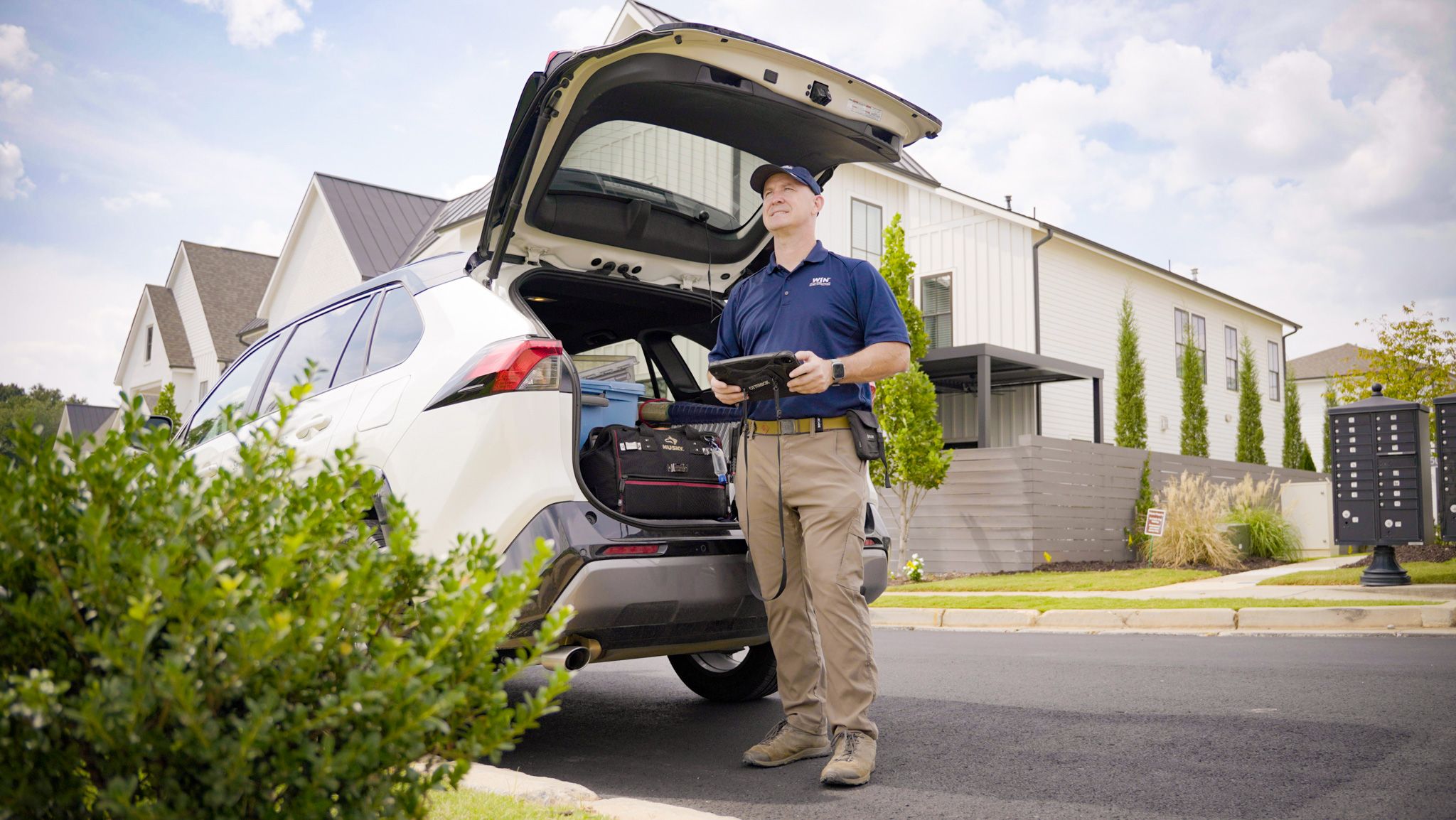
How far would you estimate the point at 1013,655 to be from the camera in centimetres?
710

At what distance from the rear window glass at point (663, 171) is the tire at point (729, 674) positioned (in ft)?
7.10

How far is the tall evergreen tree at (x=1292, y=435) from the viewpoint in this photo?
29.6 meters

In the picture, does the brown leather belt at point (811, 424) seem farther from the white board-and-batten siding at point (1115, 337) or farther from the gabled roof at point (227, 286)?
the gabled roof at point (227, 286)

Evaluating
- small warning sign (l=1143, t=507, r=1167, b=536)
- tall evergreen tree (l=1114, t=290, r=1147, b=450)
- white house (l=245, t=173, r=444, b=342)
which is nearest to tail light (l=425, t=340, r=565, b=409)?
small warning sign (l=1143, t=507, r=1167, b=536)

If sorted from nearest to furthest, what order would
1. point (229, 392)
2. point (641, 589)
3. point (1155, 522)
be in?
point (641, 589) → point (229, 392) → point (1155, 522)

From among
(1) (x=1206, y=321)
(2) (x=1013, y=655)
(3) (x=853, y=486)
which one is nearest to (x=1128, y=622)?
(2) (x=1013, y=655)

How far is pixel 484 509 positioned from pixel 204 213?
34.2ft

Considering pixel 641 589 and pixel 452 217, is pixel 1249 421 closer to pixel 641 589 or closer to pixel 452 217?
pixel 452 217

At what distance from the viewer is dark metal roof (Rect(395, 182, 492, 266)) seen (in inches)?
818

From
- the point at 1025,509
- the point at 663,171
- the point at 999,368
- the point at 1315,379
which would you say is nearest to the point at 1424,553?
the point at 1025,509

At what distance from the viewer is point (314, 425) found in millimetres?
4000

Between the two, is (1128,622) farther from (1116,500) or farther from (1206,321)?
(1206,321)

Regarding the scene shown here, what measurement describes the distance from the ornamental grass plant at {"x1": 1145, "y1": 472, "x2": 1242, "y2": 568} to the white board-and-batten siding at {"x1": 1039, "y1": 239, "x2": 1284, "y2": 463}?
6.89 meters

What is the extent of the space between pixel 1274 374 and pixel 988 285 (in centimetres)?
1382
